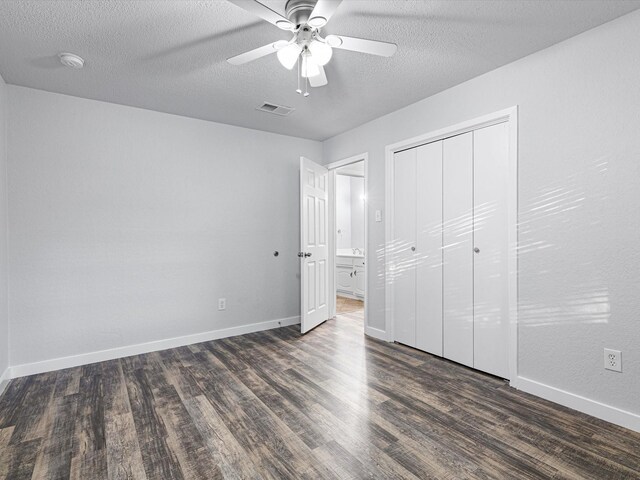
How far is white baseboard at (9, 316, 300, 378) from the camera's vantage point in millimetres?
2914

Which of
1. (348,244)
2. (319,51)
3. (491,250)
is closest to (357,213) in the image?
(348,244)

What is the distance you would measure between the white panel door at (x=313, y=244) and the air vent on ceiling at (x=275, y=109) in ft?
1.83

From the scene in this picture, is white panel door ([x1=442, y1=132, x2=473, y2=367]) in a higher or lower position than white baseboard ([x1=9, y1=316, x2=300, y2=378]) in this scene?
higher

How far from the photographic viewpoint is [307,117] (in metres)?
3.75

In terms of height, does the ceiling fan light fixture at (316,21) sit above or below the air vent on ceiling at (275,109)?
below

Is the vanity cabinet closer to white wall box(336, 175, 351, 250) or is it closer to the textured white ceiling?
white wall box(336, 175, 351, 250)

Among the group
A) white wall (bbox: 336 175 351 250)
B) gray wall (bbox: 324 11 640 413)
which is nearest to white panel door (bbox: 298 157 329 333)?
gray wall (bbox: 324 11 640 413)

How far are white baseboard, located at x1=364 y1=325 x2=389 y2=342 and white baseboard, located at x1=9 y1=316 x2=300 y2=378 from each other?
1.09m

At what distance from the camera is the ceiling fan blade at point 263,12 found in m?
1.54

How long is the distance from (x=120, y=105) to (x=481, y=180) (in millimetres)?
3452

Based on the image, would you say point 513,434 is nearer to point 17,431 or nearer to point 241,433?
point 241,433

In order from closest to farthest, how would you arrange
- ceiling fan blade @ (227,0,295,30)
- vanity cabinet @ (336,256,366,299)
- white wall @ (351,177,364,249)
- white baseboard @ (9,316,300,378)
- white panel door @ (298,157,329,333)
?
ceiling fan blade @ (227,0,295,30) < white baseboard @ (9,316,300,378) < white panel door @ (298,157,329,333) < vanity cabinet @ (336,256,366,299) < white wall @ (351,177,364,249)

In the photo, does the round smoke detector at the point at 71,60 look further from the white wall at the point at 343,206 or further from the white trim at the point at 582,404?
the white wall at the point at 343,206

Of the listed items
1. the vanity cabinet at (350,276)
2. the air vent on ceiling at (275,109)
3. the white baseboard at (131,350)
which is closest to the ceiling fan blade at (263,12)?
the air vent on ceiling at (275,109)
